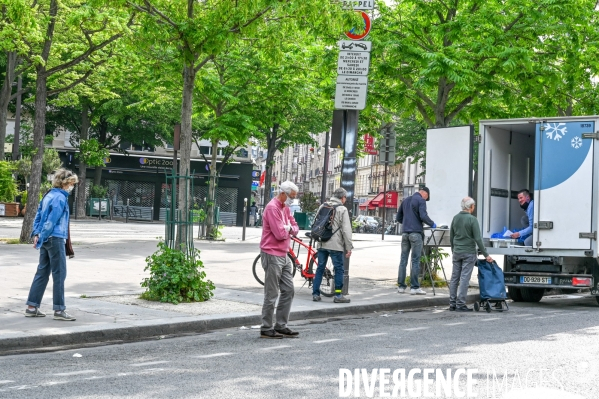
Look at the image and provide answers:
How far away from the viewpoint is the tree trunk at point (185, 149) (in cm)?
1322

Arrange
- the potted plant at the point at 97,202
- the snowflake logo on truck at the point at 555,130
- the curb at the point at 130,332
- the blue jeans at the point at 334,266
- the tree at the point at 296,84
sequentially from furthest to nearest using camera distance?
the potted plant at the point at 97,202 < the tree at the point at 296,84 < the snowflake logo on truck at the point at 555,130 < the blue jeans at the point at 334,266 < the curb at the point at 130,332

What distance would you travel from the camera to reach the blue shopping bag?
14.6 m

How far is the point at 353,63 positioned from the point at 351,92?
471mm

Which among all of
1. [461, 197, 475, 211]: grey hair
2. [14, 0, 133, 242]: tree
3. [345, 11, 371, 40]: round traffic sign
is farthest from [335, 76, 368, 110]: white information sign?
[14, 0, 133, 242]: tree

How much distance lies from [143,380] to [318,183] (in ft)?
358

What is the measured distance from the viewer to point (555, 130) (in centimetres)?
1568

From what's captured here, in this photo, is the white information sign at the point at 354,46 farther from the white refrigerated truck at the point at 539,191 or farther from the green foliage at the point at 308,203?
the green foliage at the point at 308,203

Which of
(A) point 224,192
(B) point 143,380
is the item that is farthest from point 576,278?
(A) point 224,192

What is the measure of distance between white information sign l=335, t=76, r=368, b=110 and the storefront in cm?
4177

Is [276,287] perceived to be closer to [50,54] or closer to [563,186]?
[563,186]

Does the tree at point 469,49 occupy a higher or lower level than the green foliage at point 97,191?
higher

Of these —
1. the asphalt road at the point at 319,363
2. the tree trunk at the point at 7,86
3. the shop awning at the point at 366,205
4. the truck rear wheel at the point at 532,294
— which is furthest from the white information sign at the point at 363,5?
the shop awning at the point at 366,205

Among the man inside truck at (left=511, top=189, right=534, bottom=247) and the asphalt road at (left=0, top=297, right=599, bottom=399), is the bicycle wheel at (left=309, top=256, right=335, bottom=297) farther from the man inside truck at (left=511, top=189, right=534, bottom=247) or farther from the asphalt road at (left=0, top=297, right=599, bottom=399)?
the man inside truck at (left=511, top=189, right=534, bottom=247)

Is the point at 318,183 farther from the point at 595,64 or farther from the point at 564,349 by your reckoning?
the point at 564,349
